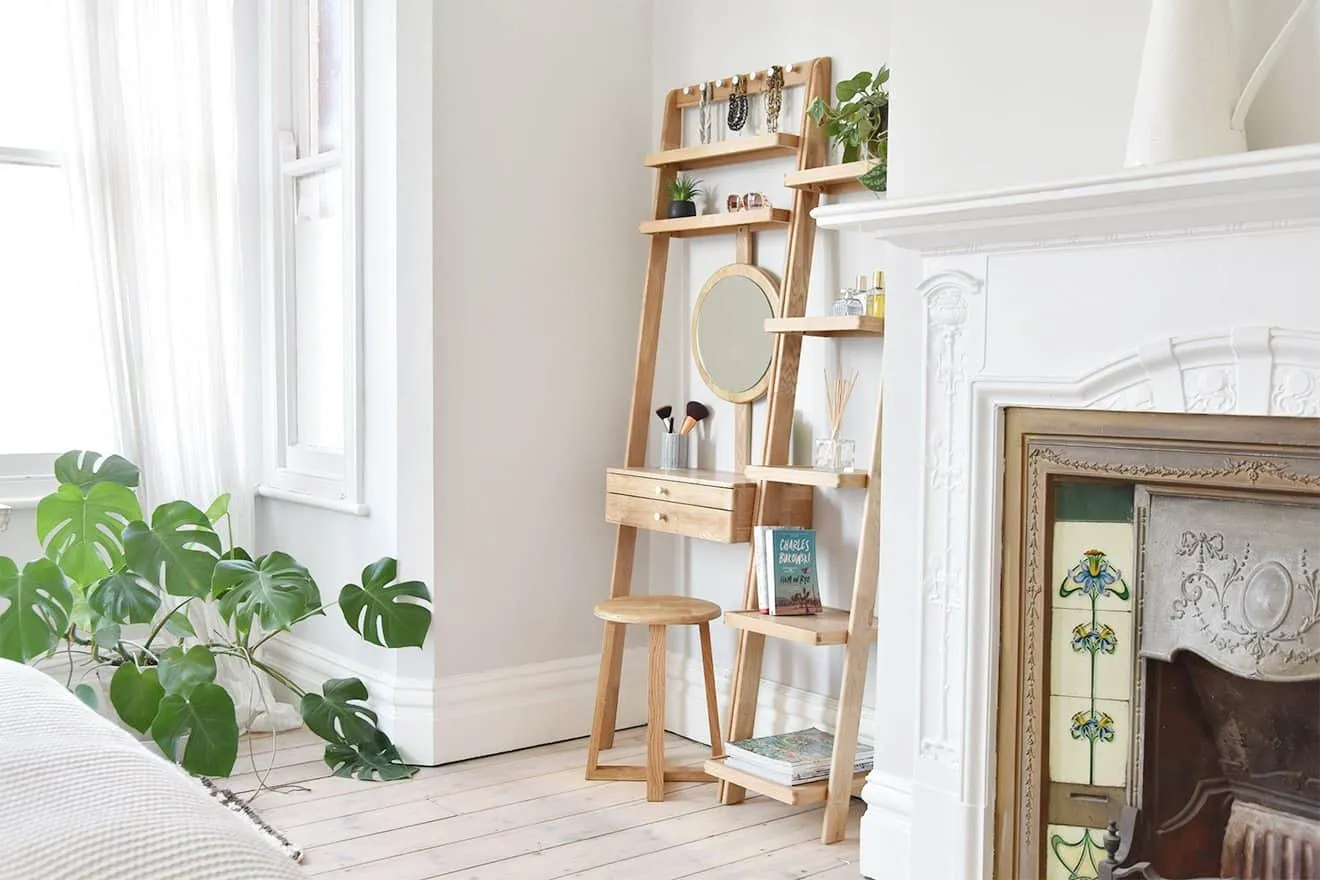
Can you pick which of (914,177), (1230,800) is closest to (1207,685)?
(1230,800)

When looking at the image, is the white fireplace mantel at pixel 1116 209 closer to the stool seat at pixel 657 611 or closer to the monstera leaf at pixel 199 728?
A: the stool seat at pixel 657 611

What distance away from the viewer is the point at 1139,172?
1998 millimetres

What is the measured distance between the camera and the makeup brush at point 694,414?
3762mm

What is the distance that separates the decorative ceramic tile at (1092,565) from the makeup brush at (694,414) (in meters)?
1.50

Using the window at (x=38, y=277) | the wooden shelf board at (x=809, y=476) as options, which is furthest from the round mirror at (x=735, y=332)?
the window at (x=38, y=277)

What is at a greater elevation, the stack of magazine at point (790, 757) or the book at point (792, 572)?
the book at point (792, 572)

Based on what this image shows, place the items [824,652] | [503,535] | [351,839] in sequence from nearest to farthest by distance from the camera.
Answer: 1. [351,839]
2. [824,652]
3. [503,535]

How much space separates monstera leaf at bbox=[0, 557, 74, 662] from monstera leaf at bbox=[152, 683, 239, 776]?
1.38 feet

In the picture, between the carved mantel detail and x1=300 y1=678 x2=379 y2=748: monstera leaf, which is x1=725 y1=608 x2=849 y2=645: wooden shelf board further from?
x1=300 y1=678 x2=379 y2=748: monstera leaf

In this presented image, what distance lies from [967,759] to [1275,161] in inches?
50.5

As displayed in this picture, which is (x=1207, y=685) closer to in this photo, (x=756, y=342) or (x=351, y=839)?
(x=756, y=342)

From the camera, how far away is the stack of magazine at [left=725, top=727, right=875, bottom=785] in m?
3.08

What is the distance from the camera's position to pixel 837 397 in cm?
335

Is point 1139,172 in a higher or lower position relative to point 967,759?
higher
